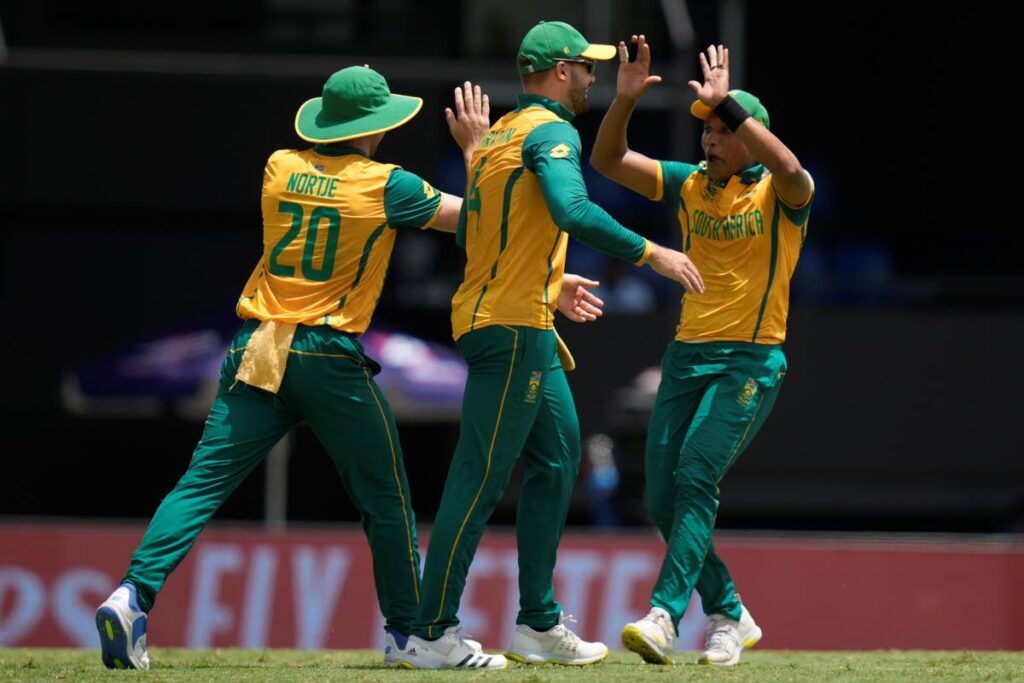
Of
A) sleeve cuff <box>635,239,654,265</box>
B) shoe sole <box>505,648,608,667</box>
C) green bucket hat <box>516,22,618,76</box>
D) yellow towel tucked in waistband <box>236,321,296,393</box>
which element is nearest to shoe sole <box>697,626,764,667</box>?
shoe sole <box>505,648,608,667</box>

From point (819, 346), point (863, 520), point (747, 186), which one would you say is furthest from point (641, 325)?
point (747, 186)

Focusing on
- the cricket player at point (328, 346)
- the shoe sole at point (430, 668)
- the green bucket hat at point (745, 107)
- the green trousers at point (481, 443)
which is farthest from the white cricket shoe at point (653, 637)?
the green bucket hat at point (745, 107)

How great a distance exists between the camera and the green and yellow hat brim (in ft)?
20.2

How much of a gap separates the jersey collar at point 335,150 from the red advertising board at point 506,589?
4355mm

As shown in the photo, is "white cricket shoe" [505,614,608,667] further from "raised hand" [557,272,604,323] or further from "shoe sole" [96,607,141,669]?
"shoe sole" [96,607,141,669]

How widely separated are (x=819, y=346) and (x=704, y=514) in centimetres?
831

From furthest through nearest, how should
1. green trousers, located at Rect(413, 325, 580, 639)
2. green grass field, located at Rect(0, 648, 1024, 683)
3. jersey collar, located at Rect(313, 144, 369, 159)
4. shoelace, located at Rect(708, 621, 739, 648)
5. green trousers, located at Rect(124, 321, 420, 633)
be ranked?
shoelace, located at Rect(708, 621, 739, 648), jersey collar, located at Rect(313, 144, 369, 159), green trousers, located at Rect(124, 321, 420, 633), green trousers, located at Rect(413, 325, 580, 639), green grass field, located at Rect(0, 648, 1024, 683)

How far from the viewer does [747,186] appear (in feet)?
21.5

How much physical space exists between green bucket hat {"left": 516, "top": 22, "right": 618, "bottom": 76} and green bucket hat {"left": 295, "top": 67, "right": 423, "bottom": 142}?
1.40ft

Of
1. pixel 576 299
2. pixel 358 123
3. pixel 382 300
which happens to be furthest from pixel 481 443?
pixel 382 300

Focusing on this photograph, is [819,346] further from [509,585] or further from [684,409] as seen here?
[684,409]

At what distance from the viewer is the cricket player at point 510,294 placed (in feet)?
19.0

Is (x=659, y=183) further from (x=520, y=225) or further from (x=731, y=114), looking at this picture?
(x=520, y=225)

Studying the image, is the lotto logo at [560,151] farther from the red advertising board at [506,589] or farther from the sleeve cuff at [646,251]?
the red advertising board at [506,589]
